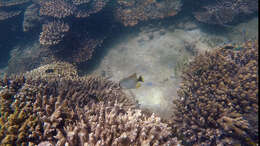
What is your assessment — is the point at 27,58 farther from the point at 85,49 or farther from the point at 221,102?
the point at 221,102

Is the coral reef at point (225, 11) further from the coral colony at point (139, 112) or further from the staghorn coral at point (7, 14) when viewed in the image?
the staghorn coral at point (7, 14)

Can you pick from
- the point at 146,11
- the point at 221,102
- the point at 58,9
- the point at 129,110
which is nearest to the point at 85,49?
the point at 58,9

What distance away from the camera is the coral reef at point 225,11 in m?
7.91

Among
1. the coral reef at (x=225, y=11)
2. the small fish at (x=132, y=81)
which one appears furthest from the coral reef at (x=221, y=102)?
the coral reef at (x=225, y=11)

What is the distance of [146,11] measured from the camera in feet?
31.0

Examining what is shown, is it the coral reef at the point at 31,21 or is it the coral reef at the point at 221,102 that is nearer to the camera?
the coral reef at the point at 221,102

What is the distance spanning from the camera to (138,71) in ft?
22.1

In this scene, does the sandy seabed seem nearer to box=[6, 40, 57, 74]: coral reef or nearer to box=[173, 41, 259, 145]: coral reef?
box=[173, 41, 259, 145]: coral reef

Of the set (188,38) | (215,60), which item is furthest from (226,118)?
(188,38)

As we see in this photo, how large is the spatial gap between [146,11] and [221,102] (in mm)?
7279

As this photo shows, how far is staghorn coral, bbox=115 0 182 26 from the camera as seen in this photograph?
889cm

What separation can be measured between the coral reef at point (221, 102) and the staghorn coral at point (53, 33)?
19.0ft

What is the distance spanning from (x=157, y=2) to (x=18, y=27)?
31.0 feet

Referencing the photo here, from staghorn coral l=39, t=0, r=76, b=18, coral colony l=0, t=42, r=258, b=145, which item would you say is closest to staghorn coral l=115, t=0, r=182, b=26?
staghorn coral l=39, t=0, r=76, b=18
